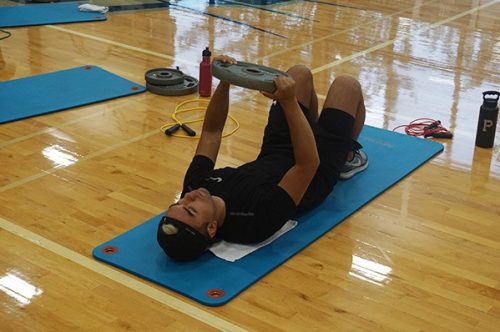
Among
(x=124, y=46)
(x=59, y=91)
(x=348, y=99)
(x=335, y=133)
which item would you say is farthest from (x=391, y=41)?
(x=335, y=133)

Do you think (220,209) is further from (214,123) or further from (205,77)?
(205,77)

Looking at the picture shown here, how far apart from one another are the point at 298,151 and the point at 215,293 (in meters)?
0.64

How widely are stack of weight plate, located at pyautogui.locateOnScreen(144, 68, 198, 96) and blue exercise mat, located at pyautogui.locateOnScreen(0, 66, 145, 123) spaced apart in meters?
0.09

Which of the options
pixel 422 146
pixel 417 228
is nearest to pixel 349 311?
pixel 417 228

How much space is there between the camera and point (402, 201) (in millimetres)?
3334

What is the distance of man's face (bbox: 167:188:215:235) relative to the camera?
2.57 m

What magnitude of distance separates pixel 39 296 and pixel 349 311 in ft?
3.53

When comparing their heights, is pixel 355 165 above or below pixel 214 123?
below

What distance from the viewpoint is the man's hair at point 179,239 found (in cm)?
256

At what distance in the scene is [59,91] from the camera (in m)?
4.55

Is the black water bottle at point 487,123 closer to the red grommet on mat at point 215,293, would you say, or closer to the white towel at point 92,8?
the red grommet on mat at point 215,293

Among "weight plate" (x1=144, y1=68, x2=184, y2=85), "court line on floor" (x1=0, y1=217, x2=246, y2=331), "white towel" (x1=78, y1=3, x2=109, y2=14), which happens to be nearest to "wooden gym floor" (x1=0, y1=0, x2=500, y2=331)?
"court line on floor" (x1=0, y1=217, x2=246, y2=331)

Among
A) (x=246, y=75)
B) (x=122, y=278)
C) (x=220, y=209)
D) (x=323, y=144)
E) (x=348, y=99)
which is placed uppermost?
(x=246, y=75)

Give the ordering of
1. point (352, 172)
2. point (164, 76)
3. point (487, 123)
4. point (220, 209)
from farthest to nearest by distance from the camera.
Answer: point (164, 76) < point (487, 123) < point (352, 172) < point (220, 209)
